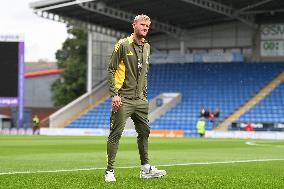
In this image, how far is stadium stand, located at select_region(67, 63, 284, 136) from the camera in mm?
50750

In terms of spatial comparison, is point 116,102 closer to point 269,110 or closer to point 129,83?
point 129,83

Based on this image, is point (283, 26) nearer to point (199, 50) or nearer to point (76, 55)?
point (199, 50)

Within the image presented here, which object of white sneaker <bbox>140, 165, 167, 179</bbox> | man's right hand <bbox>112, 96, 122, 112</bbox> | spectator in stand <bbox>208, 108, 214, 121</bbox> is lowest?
spectator in stand <bbox>208, 108, 214, 121</bbox>

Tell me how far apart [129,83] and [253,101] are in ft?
138

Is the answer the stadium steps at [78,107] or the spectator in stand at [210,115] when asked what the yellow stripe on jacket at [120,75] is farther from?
the stadium steps at [78,107]

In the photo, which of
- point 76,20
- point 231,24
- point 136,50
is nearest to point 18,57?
point 76,20

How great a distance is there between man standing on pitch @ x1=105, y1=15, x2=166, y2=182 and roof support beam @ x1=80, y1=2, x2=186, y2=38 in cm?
3952

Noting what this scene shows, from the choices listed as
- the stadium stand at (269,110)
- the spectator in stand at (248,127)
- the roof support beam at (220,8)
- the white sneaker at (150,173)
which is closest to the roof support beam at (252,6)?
the roof support beam at (220,8)

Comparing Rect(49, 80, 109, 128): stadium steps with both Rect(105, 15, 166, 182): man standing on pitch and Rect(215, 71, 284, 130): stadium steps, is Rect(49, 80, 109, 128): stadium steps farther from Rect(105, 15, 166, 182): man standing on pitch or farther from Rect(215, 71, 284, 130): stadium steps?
Rect(105, 15, 166, 182): man standing on pitch

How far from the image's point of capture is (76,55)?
7550cm

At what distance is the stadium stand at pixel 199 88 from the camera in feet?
167

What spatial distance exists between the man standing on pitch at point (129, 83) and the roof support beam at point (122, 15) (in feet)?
130

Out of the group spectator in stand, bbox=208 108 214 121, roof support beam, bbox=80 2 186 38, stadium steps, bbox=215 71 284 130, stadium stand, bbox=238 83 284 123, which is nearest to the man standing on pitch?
stadium stand, bbox=238 83 284 123

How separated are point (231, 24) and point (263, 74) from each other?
6352 millimetres
